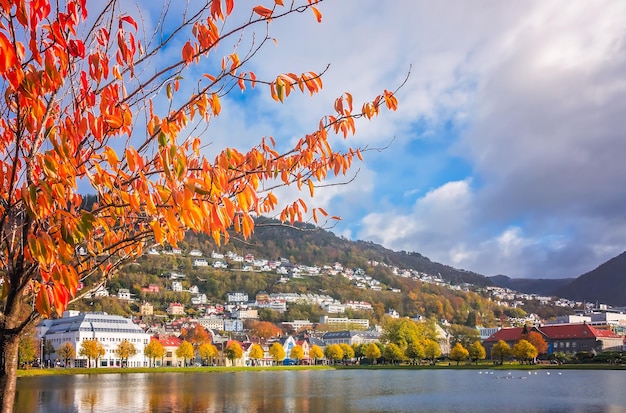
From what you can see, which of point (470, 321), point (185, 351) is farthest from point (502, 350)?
point (470, 321)

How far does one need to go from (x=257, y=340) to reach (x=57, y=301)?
382 feet

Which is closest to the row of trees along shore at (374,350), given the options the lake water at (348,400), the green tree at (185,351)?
the green tree at (185,351)

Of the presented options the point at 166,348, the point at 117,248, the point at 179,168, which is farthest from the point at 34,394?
the point at 166,348

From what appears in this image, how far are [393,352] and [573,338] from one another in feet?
116

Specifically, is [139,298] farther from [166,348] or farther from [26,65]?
[26,65]

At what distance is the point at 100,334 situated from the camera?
296 ft

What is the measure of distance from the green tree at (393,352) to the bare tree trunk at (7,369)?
85.0 meters

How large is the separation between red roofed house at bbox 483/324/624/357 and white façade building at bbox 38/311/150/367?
61.8 metres

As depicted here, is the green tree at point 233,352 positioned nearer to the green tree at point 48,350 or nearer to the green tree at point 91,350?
the green tree at point 91,350

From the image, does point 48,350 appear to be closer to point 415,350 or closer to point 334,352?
point 334,352

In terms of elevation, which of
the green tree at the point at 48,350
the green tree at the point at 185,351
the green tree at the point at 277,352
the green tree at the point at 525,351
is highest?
the green tree at the point at 48,350

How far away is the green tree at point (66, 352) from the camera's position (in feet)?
268

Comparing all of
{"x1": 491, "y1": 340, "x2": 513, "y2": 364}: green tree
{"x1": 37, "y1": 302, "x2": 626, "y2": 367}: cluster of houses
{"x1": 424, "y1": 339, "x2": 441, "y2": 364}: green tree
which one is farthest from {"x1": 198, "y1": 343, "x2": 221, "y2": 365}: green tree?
{"x1": 491, "y1": 340, "x2": 513, "y2": 364}: green tree

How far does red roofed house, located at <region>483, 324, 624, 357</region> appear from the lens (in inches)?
3853
